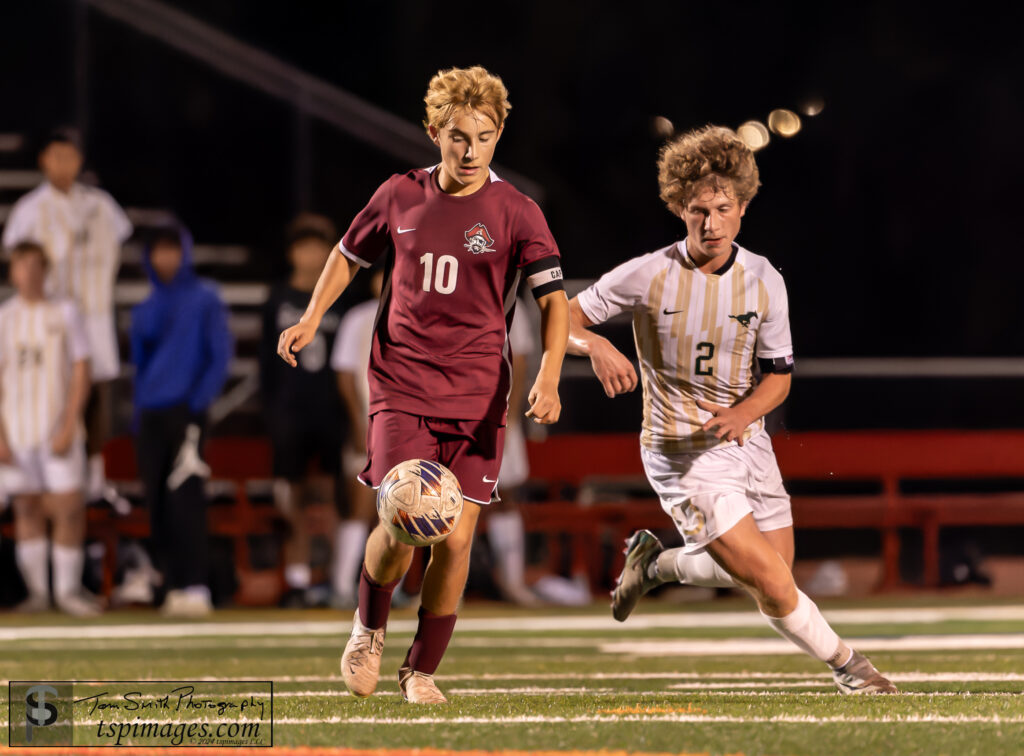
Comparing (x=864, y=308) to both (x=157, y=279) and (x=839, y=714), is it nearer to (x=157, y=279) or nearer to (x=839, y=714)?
(x=157, y=279)

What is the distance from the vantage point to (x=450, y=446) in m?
5.53

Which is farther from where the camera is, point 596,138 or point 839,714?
point 596,138

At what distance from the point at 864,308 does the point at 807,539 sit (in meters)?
3.52

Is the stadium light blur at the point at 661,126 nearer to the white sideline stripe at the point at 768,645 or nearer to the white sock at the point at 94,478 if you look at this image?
the white sock at the point at 94,478

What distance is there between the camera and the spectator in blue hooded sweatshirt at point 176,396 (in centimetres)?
1061

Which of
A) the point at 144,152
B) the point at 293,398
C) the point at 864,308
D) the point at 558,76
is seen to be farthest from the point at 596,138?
the point at 293,398

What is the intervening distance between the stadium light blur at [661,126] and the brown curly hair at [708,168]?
12.0m

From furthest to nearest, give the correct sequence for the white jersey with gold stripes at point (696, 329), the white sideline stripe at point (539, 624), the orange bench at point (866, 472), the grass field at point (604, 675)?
the orange bench at point (866, 472), the white sideline stripe at point (539, 624), the white jersey with gold stripes at point (696, 329), the grass field at point (604, 675)

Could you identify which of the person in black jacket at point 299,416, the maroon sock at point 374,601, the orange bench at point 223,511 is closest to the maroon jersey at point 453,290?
the maroon sock at point 374,601

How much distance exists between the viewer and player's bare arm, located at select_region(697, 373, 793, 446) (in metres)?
5.83

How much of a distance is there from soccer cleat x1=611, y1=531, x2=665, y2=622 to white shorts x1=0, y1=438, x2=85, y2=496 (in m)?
5.06

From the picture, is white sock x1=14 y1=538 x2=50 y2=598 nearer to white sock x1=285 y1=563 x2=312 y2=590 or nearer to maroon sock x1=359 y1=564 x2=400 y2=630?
white sock x1=285 y1=563 x2=312 y2=590

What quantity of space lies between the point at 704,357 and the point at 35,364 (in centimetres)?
604

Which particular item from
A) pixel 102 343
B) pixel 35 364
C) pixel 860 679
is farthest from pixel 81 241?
pixel 860 679
